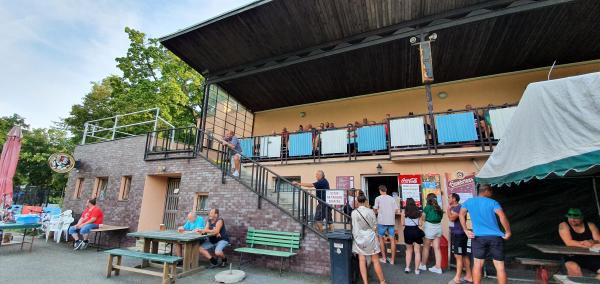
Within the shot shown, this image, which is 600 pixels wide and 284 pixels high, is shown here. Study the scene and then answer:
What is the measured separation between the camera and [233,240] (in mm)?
7109

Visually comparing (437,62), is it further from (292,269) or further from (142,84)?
(142,84)

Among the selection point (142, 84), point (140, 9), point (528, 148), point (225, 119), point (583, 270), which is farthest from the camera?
point (142, 84)

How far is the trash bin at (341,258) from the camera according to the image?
194 inches

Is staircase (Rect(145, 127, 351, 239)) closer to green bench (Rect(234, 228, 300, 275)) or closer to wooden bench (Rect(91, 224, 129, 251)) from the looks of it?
green bench (Rect(234, 228, 300, 275))

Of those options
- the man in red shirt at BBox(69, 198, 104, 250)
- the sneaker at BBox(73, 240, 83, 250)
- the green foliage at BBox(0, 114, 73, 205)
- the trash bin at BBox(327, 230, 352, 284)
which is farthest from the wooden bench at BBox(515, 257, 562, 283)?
the green foliage at BBox(0, 114, 73, 205)

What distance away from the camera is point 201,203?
848cm

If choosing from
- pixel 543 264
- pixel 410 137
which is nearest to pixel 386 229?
pixel 543 264

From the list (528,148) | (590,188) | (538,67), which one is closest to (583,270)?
(590,188)

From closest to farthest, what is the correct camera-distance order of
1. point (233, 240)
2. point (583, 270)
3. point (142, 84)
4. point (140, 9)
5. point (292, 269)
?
point (583, 270), point (292, 269), point (233, 240), point (140, 9), point (142, 84)

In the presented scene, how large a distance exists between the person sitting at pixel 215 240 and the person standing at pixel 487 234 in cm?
547

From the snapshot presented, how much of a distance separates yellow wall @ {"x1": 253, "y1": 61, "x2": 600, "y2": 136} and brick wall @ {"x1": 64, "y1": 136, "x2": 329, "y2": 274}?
19.2 feet

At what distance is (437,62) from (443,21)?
84.2 inches

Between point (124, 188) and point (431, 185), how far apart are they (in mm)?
11215

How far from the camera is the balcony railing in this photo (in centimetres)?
746
